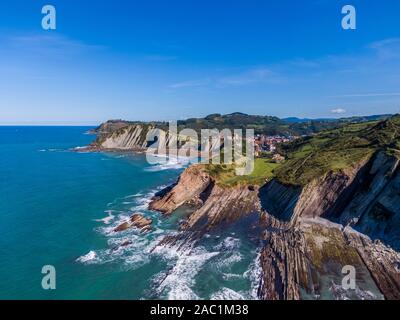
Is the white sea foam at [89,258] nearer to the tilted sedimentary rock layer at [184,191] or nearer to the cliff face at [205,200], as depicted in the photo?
the cliff face at [205,200]

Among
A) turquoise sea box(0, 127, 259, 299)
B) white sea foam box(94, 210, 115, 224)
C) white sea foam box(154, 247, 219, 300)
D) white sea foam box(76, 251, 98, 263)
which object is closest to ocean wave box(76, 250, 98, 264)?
white sea foam box(76, 251, 98, 263)

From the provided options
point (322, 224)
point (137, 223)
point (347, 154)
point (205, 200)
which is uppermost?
point (347, 154)

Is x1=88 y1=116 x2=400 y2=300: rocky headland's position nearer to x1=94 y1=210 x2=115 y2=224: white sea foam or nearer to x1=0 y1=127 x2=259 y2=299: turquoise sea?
x1=0 y1=127 x2=259 y2=299: turquoise sea

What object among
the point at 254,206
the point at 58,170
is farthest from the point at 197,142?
the point at 254,206

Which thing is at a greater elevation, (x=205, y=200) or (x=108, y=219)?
(x=205, y=200)

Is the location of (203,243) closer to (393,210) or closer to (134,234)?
(134,234)

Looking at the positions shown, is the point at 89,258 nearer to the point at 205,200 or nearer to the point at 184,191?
the point at 184,191

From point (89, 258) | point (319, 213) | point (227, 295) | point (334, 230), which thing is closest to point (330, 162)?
point (319, 213)

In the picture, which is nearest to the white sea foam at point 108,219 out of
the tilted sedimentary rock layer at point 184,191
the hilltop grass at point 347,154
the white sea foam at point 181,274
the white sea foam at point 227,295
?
the tilted sedimentary rock layer at point 184,191

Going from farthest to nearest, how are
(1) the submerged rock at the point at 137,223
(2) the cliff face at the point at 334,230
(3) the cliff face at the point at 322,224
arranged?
(1) the submerged rock at the point at 137,223
(2) the cliff face at the point at 334,230
(3) the cliff face at the point at 322,224
